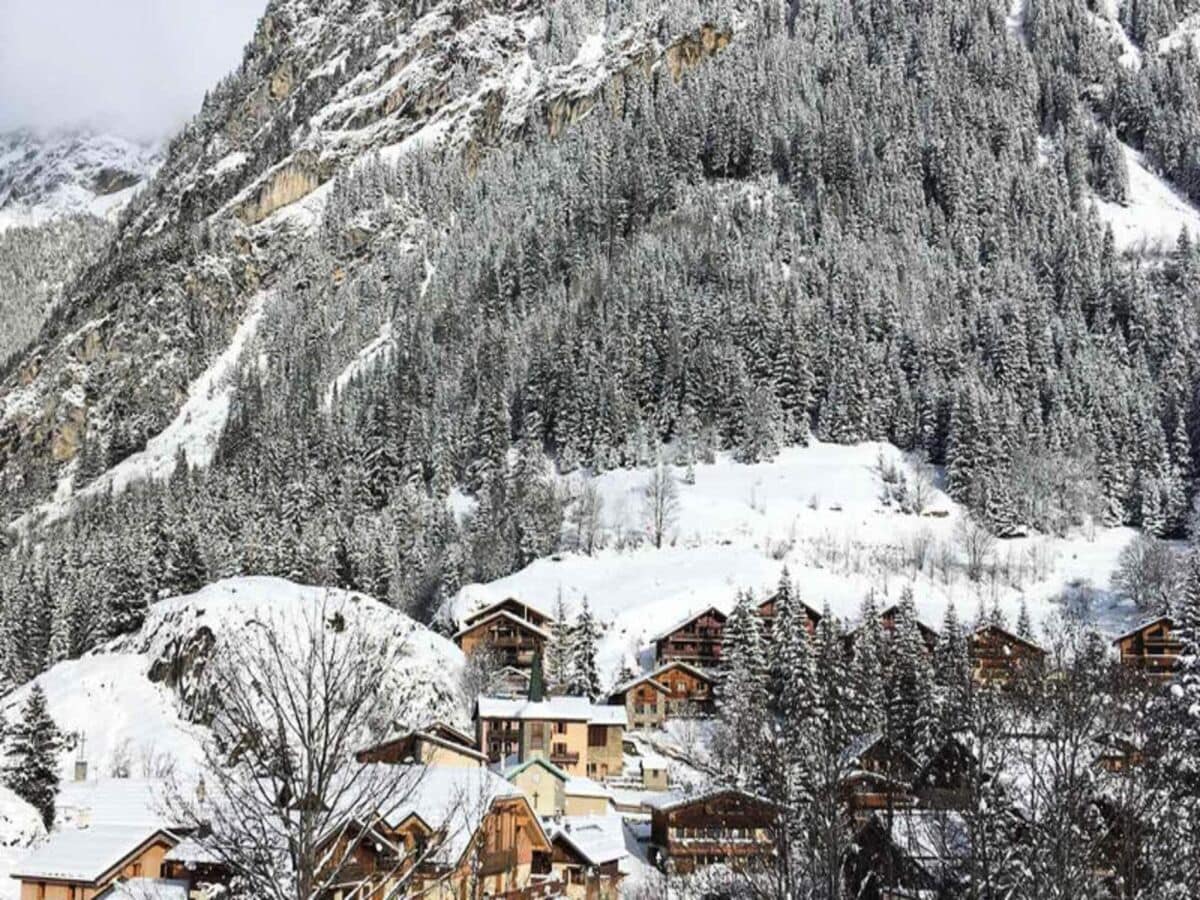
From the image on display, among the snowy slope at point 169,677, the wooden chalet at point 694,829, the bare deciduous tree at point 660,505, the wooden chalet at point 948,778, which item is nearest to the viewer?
the wooden chalet at point 948,778

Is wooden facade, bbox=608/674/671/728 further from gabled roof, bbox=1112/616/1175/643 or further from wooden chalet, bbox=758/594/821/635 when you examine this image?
gabled roof, bbox=1112/616/1175/643

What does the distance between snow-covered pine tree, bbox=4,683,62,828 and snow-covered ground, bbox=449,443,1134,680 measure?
124 feet

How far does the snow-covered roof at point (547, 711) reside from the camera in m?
66.6

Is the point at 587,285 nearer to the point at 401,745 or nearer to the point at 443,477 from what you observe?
the point at 443,477

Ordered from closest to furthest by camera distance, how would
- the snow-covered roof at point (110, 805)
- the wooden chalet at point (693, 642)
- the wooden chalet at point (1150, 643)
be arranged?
the snow-covered roof at point (110, 805) → the wooden chalet at point (1150, 643) → the wooden chalet at point (693, 642)

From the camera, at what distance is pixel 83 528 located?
155 m

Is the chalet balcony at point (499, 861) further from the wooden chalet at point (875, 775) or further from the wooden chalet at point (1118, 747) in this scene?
the wooden chalet at point (1118, 747)

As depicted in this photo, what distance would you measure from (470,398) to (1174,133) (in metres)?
123

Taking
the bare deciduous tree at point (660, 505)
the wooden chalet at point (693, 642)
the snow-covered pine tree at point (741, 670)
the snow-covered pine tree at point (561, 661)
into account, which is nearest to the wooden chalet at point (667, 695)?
the snow-covered pine tree at point (741, 670)

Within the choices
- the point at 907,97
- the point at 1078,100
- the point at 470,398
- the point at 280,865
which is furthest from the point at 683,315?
the point at 280,865

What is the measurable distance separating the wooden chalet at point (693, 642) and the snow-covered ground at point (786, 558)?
213 cm

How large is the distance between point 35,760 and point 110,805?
824 cm

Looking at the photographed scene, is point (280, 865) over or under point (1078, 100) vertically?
under

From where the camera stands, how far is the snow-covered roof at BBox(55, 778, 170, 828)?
41875mm
